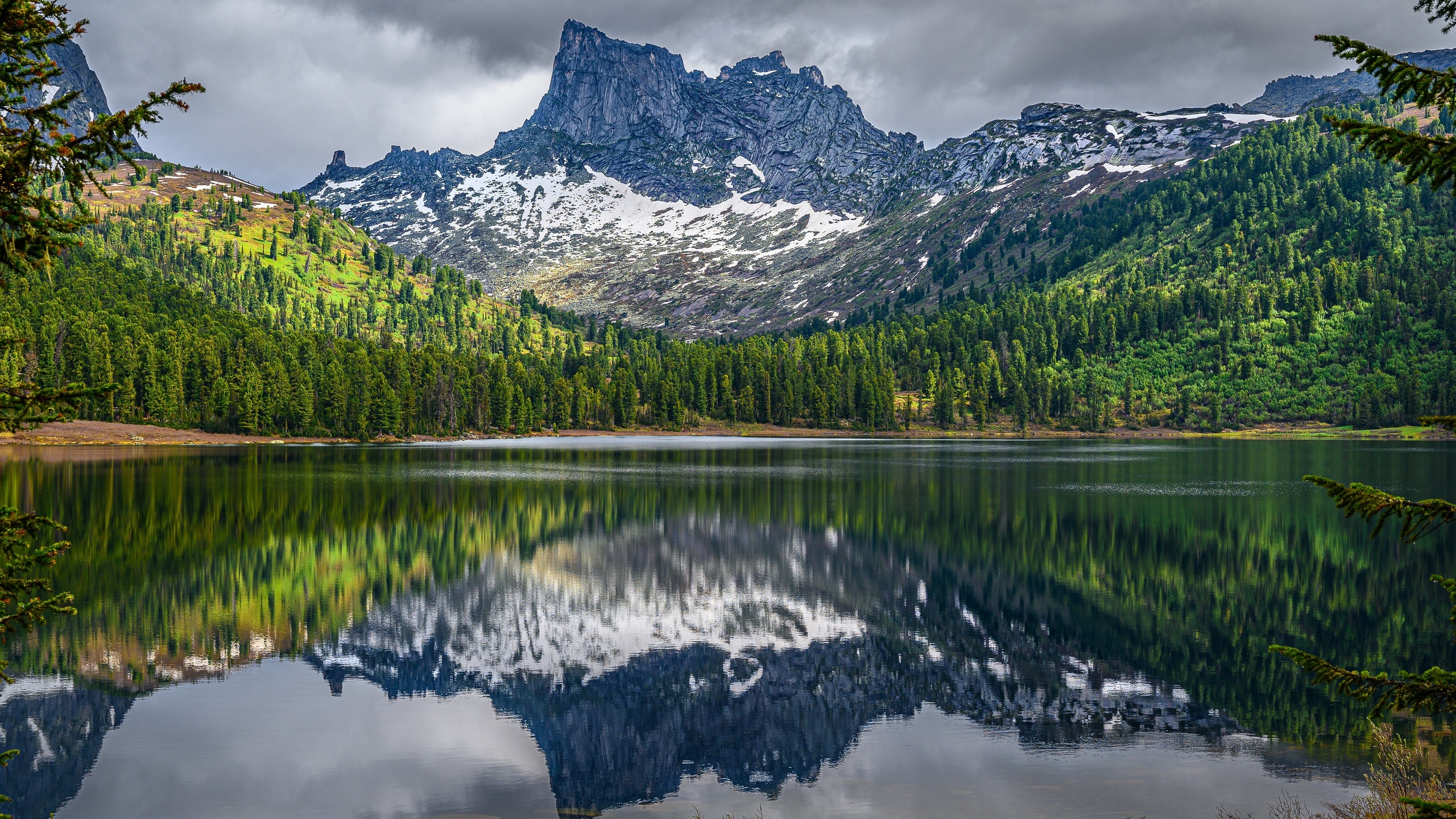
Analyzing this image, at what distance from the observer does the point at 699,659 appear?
94.8 ft

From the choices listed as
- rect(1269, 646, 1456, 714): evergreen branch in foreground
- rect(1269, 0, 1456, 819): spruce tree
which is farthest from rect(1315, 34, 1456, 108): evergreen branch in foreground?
rect(1269, 646, 1456, 714): evergreen branch in foreground

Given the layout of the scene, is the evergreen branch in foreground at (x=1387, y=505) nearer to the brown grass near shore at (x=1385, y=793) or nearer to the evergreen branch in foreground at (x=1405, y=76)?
the evergreen branch in foreground at (x=1405, y=76)

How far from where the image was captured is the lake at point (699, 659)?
19.1 meters

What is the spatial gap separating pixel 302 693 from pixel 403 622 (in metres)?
8.03

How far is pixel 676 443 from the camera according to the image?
19050cm

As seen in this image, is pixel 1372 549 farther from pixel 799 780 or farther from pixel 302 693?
pixel 302 693

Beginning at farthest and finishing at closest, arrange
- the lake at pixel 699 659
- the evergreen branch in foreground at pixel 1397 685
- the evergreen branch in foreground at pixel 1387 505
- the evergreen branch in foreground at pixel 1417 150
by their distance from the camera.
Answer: the lake at pixel 699 659
the evergreen branch in foreground at pixel 1417 150
the evergreen branch in foreground at pixel 1387 505
the evergreen branch in foreground at pixel 1397 685

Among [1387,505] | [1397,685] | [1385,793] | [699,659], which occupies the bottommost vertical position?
[699,659]

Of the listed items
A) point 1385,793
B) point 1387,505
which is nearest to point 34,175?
point 1387,505

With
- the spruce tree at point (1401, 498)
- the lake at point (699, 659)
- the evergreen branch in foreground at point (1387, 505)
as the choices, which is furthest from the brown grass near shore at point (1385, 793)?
the evergreen branch in foreground at point (1387, 505)

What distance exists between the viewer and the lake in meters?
19.1

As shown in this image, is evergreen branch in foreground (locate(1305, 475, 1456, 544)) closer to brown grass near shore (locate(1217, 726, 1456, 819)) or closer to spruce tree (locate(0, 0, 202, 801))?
brown grass near shore (locate(1217, 726, 1456, 819))

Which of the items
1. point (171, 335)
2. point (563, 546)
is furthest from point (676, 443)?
point (563, 546)

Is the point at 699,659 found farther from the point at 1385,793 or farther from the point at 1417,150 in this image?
the point at 1417,150
